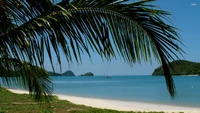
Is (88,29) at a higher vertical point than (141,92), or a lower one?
higher

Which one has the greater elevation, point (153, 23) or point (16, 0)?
point (16, 0)

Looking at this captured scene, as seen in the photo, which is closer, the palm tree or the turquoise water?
the palm tree

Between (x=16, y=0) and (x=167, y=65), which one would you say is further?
(x=16, y=0)

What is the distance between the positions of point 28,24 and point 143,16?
937 mm

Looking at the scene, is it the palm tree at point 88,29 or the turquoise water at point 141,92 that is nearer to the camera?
the palm tree at point 88,29

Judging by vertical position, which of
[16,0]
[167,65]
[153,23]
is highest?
[16,0]

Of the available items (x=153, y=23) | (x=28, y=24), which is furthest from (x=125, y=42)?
(x=28, y=24)

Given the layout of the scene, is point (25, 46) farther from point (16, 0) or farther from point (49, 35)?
point (16, 0)

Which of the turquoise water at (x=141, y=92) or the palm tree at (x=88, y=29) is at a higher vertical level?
the palm tree at (x=88, y=29)

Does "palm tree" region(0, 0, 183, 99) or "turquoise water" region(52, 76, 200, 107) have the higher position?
"palm tree" region(0, 0, 183, 99)

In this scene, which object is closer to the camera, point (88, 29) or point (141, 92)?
point (88, 29)

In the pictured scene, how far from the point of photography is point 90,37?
2572 millimetres

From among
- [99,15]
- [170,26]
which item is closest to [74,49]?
[99,15]

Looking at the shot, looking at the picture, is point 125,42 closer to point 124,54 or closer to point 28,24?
point 124,54
